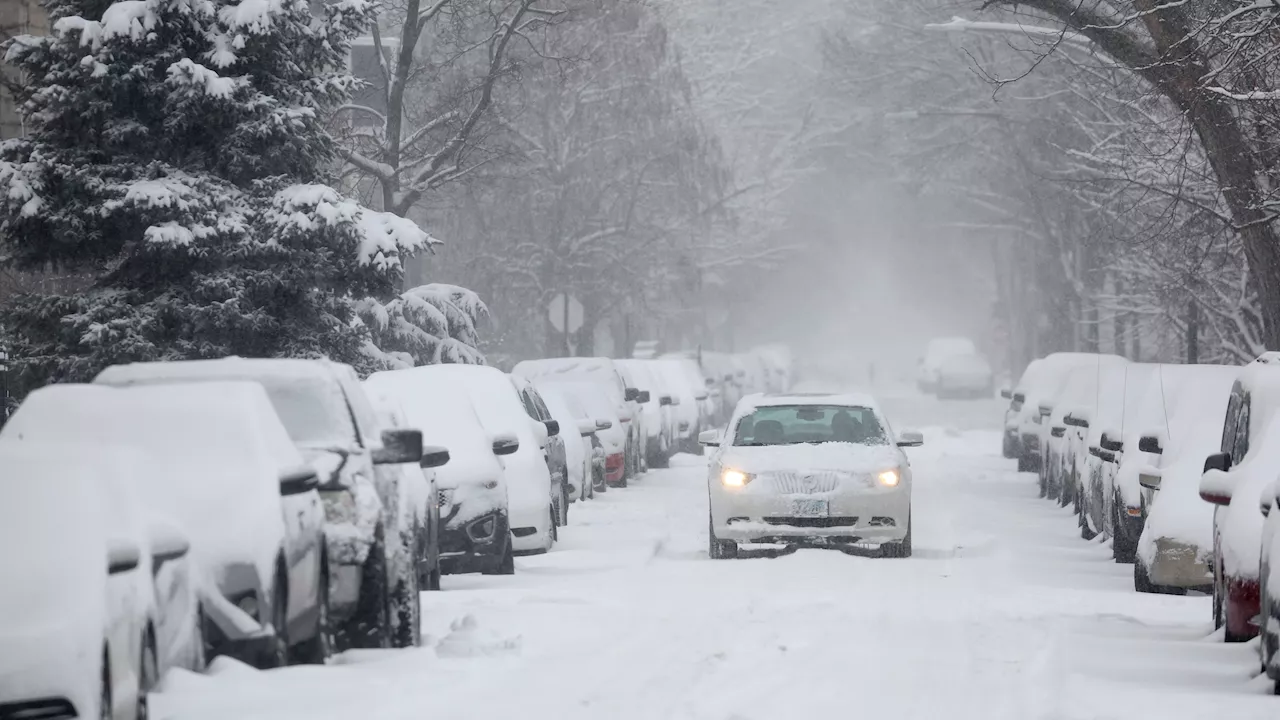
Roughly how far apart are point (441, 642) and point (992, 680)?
3134mm

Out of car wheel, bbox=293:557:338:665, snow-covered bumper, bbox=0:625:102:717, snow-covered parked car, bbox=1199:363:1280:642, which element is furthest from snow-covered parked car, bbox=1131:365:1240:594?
snow-covered bumper, bbox=0:625:102:717

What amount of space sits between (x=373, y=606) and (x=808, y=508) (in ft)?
21.5

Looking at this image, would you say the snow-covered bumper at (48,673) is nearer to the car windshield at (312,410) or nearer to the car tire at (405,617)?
the car tire at (405,617)

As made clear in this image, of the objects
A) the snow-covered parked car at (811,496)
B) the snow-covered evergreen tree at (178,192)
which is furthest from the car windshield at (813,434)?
the snow-covered evergreen tree at (178,192)

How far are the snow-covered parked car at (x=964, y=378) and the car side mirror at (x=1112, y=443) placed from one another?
A: 55.6 meters

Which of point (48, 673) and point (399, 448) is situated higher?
point (399, 448)

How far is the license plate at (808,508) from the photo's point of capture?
694 inches

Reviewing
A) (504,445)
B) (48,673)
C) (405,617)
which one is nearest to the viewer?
(48,673)

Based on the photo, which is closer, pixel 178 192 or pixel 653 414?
pixel 178 192

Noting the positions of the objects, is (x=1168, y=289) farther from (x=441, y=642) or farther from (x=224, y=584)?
(x=224, y=584)

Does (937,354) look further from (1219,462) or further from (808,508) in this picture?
(1219,462)

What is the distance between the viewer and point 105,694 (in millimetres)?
7562

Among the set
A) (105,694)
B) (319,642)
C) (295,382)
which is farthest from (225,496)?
(105,694)

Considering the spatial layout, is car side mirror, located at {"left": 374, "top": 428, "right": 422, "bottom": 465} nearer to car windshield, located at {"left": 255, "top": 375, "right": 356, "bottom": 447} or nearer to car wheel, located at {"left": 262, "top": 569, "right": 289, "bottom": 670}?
car windshield, located at {"left": 255, "top": 375, "right": 356, "bottom": 447}
